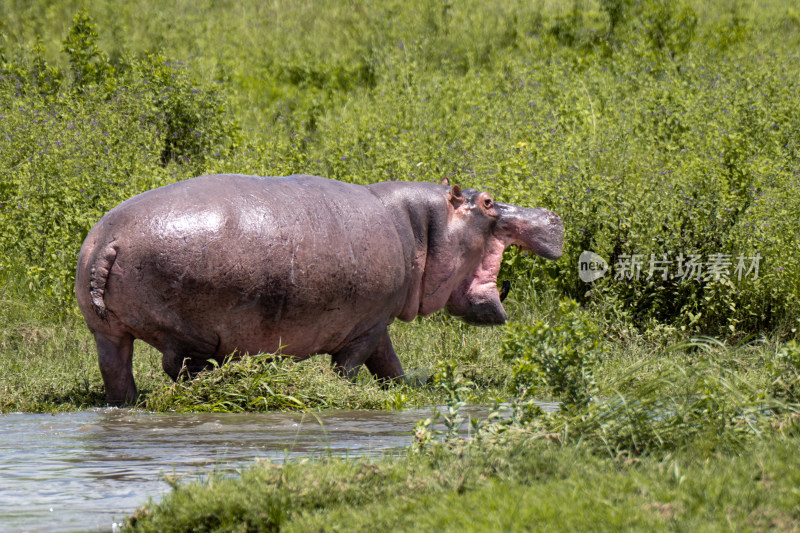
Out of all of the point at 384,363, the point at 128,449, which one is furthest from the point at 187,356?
the point at 384,363

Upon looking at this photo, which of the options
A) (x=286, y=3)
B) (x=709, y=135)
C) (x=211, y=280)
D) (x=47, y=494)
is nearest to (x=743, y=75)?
(x=709, y=135)

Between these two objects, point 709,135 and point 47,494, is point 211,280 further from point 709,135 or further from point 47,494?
point 709,135

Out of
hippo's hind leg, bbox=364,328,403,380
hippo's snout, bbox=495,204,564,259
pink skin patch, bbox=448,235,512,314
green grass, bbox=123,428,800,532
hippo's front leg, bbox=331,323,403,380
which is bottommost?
hippo's hind leg, bbox=364,328,403,380

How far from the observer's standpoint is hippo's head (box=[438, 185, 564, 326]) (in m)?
7.40

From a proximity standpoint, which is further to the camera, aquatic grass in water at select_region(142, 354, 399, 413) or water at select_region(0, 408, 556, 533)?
aquatic grass in water at select_region(142, 354, 399, 413)

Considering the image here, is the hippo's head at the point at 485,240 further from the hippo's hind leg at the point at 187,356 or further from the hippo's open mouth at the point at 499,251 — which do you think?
the hippo's hind leg at the point at 187,356

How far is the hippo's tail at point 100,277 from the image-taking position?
590 centimetres

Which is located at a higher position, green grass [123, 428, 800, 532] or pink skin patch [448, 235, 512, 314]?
green grass [123, 428, 800, 532]

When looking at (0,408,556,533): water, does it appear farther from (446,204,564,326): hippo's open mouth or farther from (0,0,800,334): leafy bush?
(0,0,800,334): leafy bush

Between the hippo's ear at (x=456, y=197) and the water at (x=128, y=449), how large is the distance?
5.48 ft

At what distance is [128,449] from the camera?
489 centimetres

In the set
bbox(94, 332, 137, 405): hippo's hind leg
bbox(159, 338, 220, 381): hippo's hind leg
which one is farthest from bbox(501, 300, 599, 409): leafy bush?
bbox(94, 332, 137, 405): hippo's hind leg

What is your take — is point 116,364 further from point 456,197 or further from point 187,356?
point 456,197

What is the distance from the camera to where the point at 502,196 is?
1015 cm
